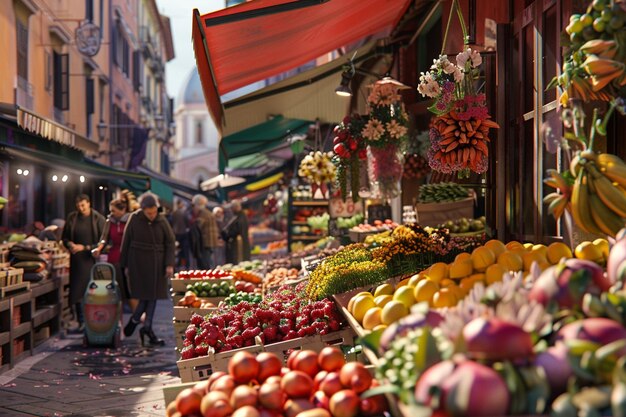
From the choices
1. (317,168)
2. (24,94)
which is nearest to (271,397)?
(317,168)

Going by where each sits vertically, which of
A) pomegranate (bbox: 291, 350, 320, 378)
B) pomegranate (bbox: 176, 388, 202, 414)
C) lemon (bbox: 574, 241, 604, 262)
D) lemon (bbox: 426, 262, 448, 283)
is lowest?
pomegranate (bbox: 176, 388, 202, 414)

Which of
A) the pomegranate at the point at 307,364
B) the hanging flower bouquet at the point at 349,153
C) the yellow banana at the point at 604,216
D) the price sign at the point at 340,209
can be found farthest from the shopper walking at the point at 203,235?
the yellow banana at the point at 604,216

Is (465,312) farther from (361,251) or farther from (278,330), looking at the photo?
(361,251)

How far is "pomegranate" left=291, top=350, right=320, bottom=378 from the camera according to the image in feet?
13.1

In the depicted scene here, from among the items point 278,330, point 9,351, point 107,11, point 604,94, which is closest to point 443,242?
point 278,330

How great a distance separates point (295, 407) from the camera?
3.67 meters

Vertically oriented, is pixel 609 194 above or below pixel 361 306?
above

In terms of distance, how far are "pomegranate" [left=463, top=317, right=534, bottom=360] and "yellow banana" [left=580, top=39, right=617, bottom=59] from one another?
1.56 m

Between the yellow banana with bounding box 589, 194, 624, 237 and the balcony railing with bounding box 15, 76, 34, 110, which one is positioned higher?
the balcony railing with bounding box 15, 76, 34, 110

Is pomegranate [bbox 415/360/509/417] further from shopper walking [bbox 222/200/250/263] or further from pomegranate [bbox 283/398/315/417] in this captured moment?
shopper walking [bbox 222/200/250/263]

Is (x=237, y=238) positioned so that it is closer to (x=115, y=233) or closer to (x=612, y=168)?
(x=115, y=233)

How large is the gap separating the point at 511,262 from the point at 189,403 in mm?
1791

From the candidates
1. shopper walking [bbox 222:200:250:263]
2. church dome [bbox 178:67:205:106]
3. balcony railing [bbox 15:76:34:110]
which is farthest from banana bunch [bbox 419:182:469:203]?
church dome [bbox 178:67:205:106]

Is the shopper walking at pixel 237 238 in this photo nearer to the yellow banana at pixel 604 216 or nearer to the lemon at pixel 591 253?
the lemon at pixel 591 253
